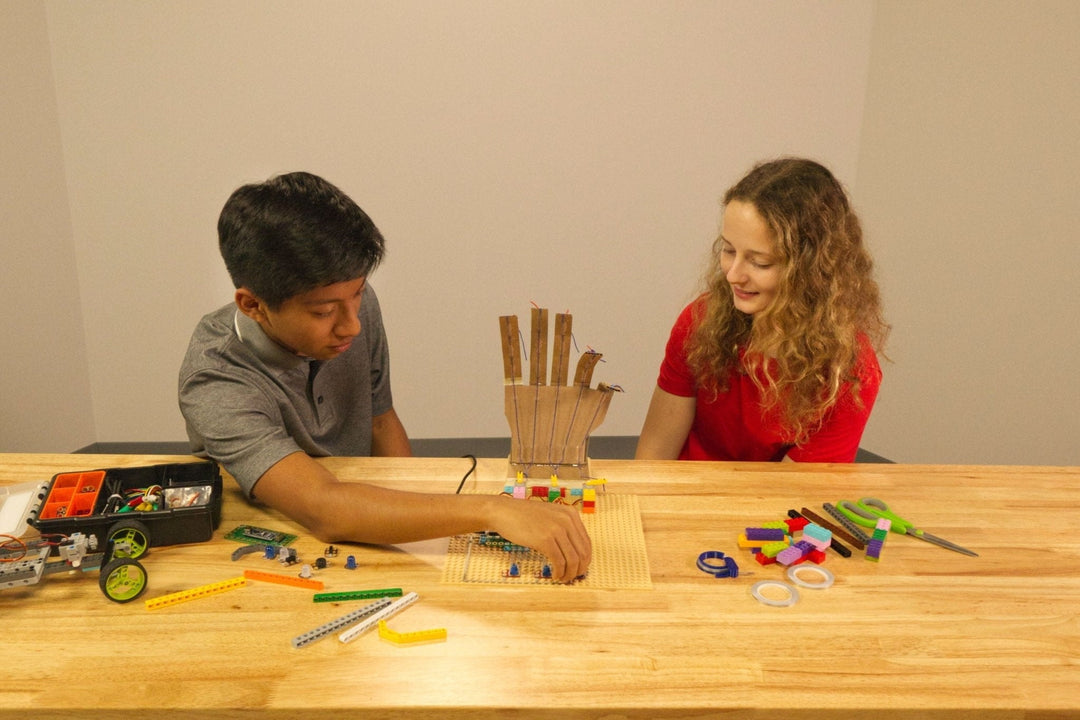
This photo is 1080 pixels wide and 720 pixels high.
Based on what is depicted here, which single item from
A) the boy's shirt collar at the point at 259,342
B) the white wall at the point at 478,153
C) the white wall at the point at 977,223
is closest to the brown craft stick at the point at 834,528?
the boy's shirt collar at the point at 259,342

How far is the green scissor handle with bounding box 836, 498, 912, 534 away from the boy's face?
38.0 inches

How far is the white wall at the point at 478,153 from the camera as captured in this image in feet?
10.2

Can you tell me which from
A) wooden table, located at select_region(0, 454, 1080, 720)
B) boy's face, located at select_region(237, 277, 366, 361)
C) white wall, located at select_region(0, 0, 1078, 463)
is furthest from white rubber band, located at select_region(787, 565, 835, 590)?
white wall, located at select_region(0, 0, 1078, 463)

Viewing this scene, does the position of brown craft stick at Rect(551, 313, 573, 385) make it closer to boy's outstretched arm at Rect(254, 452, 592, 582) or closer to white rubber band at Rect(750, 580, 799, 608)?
boy's outstretched arm at Rect(254, 452, 592, 582)

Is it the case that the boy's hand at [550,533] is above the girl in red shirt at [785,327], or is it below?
below

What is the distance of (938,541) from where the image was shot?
1.24 meters

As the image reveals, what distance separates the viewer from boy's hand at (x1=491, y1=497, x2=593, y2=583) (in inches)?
42.6

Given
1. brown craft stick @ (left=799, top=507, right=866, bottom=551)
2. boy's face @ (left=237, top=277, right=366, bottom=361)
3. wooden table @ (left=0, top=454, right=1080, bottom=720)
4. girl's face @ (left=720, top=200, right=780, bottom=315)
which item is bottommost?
Result: wooden table @ (left=0, top=454, right=1080, bottom=720)

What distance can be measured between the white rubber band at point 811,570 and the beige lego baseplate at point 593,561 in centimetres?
22

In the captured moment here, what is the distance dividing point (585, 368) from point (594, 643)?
0.56 m

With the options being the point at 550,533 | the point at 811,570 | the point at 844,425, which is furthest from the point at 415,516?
the point at 844,425

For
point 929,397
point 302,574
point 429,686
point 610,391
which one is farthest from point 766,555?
point 929,397

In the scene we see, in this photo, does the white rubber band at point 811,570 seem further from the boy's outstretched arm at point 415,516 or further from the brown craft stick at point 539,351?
the brown craft stick at point 539,351

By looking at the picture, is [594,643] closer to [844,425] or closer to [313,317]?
[313,317]
